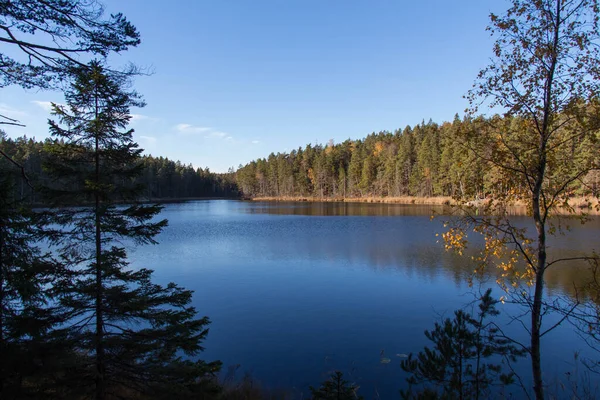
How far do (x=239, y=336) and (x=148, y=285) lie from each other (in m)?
5.04

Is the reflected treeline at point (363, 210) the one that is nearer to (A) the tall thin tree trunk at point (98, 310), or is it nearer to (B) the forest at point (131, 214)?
(B) the forest at point (131, 214)

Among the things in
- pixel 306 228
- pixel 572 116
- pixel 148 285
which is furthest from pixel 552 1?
pixel 306 228

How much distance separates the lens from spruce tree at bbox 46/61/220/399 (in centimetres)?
562

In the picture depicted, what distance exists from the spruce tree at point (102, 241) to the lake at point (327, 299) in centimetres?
296

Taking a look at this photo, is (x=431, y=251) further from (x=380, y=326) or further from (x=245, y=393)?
(x=245, y=393)

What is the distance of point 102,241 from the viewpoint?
19.5 feet

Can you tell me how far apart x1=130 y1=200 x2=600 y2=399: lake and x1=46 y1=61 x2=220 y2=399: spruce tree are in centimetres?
296

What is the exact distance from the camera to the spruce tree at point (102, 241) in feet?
18.4

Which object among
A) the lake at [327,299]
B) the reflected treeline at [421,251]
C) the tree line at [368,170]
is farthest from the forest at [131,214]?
the tree line at [368,170]

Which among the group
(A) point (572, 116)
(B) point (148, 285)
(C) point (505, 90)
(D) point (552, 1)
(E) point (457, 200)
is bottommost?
(B) point (148, 285)

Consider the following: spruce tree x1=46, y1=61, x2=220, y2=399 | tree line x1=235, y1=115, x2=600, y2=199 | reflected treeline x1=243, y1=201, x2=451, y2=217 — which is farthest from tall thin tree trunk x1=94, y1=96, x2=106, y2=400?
reflected treeline x1=243, y1=201, x2=451, y2=217

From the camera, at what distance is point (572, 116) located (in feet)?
17.6

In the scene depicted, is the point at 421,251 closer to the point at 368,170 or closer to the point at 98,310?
the point at 98,310

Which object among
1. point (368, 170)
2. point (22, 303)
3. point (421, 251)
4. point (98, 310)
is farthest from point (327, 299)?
point (368, 170)
